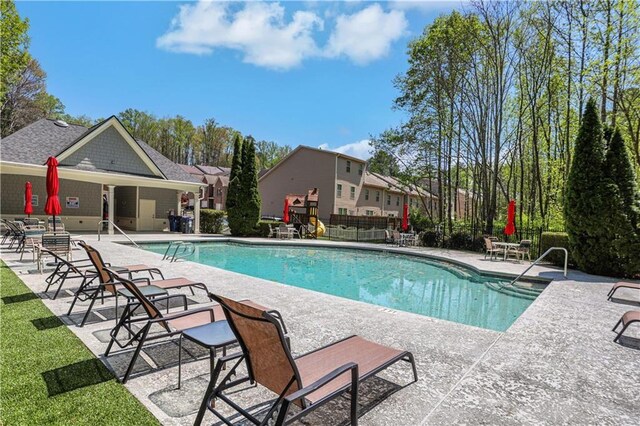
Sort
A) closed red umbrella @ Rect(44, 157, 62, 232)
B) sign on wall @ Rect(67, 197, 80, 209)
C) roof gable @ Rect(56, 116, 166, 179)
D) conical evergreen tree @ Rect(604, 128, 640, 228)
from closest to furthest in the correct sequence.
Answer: closed red umbrella @ Rect(44, 157, 62, 232) < conical evergreen tree @ Rect(604, 128, 640, 228) < roof gable @ Rect(56, 116, 166, 179) < sign on wall @ Rect(67, 197, 80, 209)

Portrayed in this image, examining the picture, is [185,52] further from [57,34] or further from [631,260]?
[631,260]

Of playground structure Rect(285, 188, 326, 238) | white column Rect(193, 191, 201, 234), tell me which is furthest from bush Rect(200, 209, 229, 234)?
playground structure Rect(285, 188, 326, 238)

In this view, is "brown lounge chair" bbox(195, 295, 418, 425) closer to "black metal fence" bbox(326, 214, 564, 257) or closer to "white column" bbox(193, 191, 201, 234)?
"black metal fence" bbox(326, 214, 564, 257)

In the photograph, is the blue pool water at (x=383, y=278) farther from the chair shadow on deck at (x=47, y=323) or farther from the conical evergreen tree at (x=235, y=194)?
the chair shadow on deck at (x=47, y=323)

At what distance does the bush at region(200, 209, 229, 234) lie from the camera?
21766mm

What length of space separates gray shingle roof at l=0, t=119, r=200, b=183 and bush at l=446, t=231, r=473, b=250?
15.3m

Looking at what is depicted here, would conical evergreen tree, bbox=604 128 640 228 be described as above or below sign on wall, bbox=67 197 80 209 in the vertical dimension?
above

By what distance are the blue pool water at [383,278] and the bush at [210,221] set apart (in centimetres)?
473

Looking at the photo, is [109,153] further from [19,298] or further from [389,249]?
[19,298]

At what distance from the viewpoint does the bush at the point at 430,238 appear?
59.0ft

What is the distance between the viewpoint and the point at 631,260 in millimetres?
9469

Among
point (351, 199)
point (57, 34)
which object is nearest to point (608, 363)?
point (57, 34)

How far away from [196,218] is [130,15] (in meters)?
12.1

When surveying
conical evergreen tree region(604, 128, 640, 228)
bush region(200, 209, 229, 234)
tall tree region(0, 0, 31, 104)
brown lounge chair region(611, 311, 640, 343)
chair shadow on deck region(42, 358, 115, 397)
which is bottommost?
chair shadow on deck region(42, 358, 115, 397)
